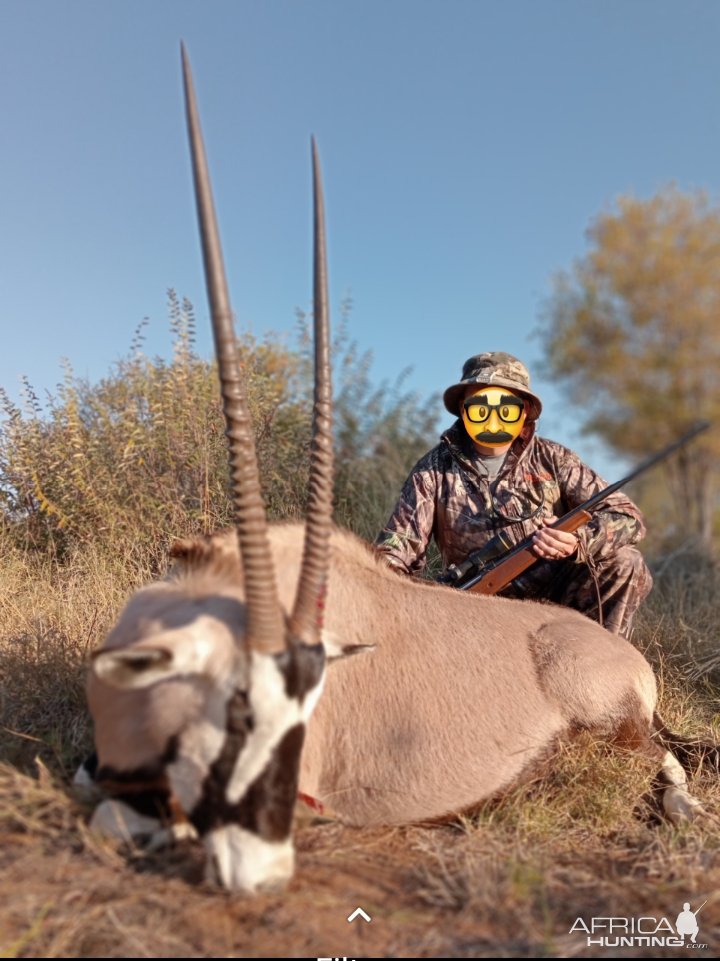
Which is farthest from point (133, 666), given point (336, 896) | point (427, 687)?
point (427, 687)

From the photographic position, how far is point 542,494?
4.93 meters

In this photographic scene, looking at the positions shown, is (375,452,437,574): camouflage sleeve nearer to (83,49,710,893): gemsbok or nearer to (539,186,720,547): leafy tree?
(83,49,710,893): gemsbok

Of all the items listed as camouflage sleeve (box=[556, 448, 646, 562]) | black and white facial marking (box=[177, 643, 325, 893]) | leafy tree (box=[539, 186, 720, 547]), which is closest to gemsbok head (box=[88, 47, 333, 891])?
black and white facial marking (box=[177, 643, 325, 893])

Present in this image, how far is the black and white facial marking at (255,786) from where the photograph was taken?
85.3 inches

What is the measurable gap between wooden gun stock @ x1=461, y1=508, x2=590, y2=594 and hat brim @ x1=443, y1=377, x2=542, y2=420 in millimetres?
1009

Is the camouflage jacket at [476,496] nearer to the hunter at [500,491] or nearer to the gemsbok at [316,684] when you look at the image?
the hunter at [500,491]

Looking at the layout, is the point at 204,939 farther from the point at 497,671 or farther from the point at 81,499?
the point at 81,499

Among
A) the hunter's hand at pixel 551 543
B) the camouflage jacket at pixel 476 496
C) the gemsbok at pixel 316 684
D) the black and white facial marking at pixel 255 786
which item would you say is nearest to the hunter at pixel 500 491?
the camouflage jacket at pixel 476 496

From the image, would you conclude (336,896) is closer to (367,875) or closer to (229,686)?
(367,875)

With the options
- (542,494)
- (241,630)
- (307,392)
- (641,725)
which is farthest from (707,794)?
(307,392)

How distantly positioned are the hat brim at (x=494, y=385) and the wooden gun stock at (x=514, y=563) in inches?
39.7

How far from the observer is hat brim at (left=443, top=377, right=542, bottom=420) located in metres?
4.97

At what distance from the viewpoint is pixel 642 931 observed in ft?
7.69

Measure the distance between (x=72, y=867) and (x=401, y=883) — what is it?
3.48ft
